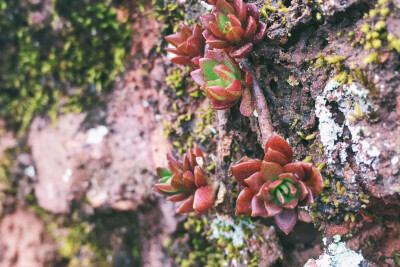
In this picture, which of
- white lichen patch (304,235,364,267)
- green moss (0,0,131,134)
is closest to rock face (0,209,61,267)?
green moss (0,0,131,134)

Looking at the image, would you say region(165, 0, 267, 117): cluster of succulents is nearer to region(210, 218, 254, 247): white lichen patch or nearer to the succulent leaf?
the succulent leaf

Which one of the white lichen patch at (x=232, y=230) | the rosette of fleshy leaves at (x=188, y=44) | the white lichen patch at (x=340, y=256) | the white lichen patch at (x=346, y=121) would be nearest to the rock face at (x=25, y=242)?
the white lichen patch at (x=232, y=230)

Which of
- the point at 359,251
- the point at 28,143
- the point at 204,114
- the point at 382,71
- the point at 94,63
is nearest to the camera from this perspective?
the point at 382,71

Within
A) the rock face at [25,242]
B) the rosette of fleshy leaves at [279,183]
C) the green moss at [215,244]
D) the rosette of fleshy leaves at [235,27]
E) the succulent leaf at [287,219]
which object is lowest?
the rock face at [25,242]

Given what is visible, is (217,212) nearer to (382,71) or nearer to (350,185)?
(350,185)

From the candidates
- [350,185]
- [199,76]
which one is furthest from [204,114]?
[350,185]

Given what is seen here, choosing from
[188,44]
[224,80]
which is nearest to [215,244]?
[224,80]

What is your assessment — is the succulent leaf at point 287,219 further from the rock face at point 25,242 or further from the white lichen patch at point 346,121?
the rock face at point 25,242
